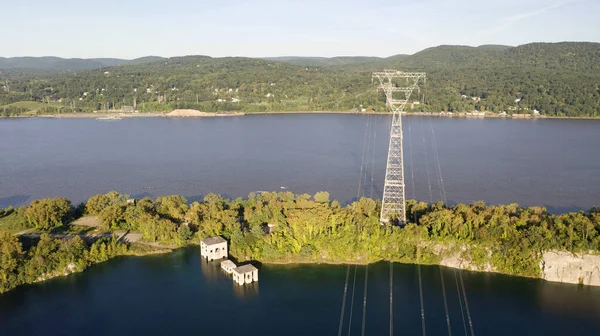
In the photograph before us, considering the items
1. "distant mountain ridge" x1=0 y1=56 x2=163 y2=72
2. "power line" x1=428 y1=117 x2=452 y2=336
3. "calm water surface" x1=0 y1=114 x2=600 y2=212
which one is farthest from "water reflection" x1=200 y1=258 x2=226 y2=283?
"distant mountain ridge" x1=0 y1=56 x2=163 y2=72

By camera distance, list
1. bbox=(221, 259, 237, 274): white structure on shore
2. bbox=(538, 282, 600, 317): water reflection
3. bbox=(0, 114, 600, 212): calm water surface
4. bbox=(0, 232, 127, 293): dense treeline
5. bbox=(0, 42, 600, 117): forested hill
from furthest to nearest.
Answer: bbox=(0, 42, 600, 117): forested hill, bbox=(0, 114, 600, 212): calm water surface, bbox=(221, 259, 237, 274): white structure on shore, bbox=(0, 232, 127, 293): dense treeline, bbox=(538, 282, 600, 317): water reflection

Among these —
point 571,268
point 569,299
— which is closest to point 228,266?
point 569,299

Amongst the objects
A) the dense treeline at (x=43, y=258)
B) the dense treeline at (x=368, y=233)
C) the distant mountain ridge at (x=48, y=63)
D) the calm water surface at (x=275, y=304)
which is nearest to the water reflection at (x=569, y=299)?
the calm water surface at (x=275, y=304)

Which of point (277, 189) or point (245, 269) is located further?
point (277, 189)

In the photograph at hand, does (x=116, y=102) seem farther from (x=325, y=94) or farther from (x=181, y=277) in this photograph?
(x=181, y=277)

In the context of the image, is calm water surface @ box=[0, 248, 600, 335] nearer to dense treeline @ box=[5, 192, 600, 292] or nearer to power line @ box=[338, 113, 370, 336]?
power line @ box=[338, 113, 370, 336]

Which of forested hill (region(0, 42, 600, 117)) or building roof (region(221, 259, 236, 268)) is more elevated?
forested hill (region(0, 42, 600, 117))

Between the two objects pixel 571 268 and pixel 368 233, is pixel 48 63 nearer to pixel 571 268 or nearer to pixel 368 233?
pixel 368 233
